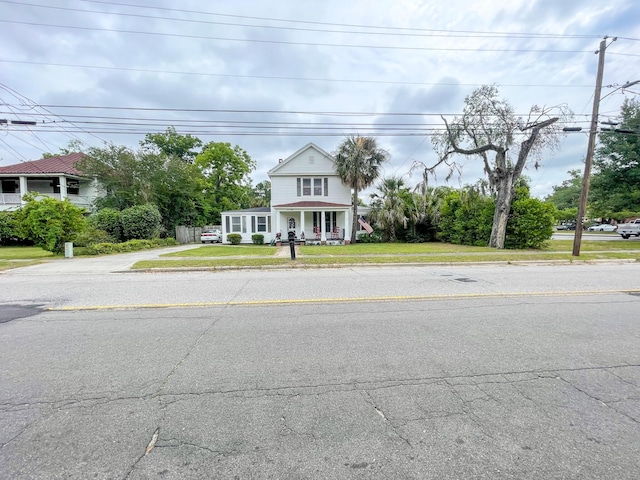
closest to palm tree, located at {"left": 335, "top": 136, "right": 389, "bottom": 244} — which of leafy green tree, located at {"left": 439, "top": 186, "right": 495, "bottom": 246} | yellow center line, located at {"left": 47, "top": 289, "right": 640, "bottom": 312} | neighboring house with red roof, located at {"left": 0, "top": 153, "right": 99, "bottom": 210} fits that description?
leafy green tree, located at {"left": 439, "top": 186, "right": 495, "bottom": 246}

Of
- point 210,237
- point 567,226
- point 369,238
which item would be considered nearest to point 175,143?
point 210,237

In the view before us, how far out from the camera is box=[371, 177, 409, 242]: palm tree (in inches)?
Answer: 1017

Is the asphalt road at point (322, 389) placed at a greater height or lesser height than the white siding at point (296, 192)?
lesser

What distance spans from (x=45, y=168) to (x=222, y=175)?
1786cm

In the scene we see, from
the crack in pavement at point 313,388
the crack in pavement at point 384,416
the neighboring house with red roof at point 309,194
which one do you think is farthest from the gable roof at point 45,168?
the crack in pavement at point 384,416

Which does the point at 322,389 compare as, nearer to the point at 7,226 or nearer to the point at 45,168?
the point at 7,226

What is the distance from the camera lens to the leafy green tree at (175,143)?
43281 millimetres

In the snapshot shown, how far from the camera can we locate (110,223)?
885 inches

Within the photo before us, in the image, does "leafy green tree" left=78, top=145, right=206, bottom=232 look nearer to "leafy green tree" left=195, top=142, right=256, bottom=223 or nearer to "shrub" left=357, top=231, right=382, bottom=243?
"leafy green tree" left=195, top=142, right=256, bottom=223

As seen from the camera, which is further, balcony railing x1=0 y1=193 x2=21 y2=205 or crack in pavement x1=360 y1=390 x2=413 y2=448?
balcony railing x1=0 y1=193 x2=21 y2=205

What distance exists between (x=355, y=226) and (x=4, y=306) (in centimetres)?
2211

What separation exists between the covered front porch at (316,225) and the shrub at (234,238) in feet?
11.1

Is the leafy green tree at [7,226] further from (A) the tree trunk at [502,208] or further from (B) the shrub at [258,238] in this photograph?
(A) the tree trunk at [502,208]

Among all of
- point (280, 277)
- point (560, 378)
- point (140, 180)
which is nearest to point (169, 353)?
point (560, 378)
